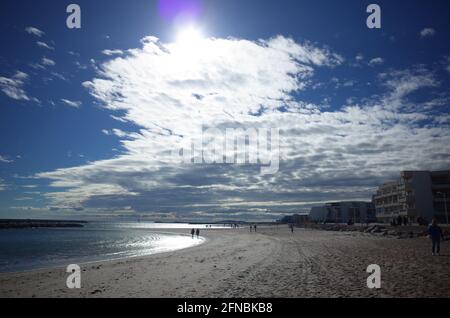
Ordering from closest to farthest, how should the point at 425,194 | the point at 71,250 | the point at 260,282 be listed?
the point at 260,282 → the point at 71,250 → the point at 425,194

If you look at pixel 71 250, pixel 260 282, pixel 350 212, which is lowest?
pixel 350 212

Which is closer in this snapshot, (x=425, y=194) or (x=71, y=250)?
(x=71, y=250)

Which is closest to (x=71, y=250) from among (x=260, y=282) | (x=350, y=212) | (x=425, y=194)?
(x=260, y=282)

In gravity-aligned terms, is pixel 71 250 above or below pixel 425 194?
below

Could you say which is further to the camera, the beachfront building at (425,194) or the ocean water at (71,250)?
the beachfront building at (425,194)

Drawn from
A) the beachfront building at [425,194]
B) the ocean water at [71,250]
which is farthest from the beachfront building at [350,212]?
the ocean water at [71,250]

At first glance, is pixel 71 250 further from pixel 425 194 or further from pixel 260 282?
pixel 425 194

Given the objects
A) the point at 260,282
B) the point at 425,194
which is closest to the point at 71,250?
the point at 260,282

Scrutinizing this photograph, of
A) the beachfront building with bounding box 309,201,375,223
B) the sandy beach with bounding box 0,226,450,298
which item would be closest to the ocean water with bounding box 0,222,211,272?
the sandy beach with bounding box 0,226,450,298

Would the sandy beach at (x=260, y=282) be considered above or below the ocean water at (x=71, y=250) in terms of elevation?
above

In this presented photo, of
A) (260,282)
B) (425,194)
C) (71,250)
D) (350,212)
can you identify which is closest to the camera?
(260,282)

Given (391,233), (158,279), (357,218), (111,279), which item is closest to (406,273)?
(158,279)

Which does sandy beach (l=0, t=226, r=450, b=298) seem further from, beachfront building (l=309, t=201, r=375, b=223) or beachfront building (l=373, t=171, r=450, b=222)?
beachfront building (l=309, t=201, r=375, b=223)

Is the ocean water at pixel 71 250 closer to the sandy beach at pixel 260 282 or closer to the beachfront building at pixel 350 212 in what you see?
→ the sandy beach at pixel 260 282
